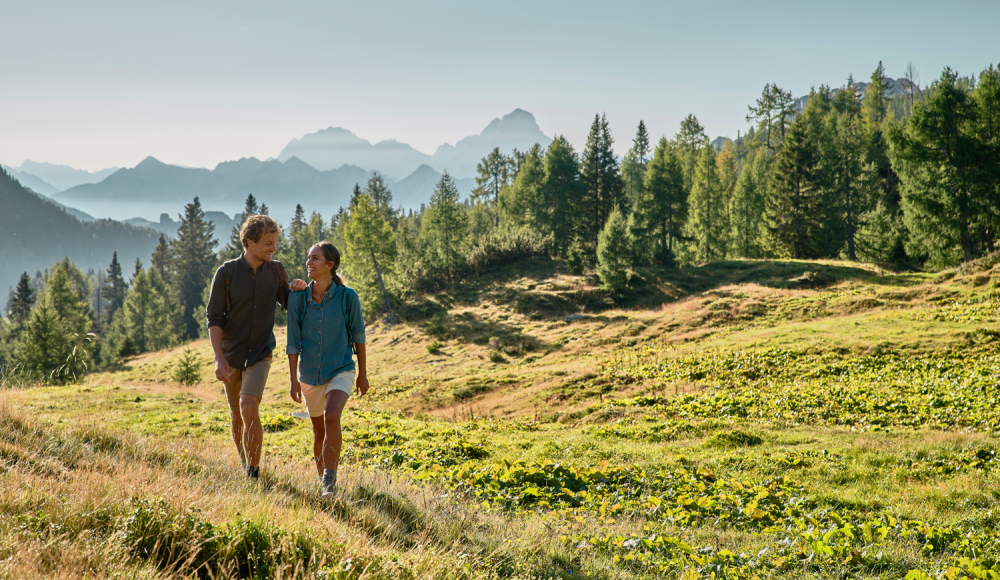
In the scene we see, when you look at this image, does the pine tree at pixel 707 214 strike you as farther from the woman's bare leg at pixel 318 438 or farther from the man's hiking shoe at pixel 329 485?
the man's hiking shoe at pixel 329 485

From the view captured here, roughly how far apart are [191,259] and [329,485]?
94860 millimetres

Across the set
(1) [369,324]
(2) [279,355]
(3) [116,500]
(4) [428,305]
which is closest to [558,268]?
(4) [428,305]

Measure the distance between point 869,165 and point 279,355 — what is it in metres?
61.6

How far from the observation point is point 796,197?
50812mm

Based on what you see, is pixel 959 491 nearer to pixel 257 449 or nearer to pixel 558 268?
pixel 257 449

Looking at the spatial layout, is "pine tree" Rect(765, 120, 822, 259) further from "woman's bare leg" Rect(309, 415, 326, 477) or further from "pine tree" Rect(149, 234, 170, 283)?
"pine tree" Rect(149, 234, 170, 283)

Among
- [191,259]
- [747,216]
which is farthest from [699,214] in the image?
[191,259]

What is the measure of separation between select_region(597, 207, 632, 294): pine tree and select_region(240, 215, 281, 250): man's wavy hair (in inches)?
1397

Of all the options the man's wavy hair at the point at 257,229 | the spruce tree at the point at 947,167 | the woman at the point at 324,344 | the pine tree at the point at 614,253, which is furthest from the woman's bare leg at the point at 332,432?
the spruce tree at the point at 947,167

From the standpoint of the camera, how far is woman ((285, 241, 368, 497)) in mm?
5254

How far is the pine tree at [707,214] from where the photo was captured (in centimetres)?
5841

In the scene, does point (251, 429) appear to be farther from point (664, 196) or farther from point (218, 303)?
point (664, 196)

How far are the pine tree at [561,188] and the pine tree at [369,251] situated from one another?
867 inches

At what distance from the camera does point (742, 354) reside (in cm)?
1730
